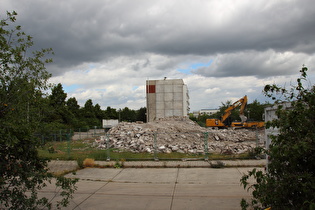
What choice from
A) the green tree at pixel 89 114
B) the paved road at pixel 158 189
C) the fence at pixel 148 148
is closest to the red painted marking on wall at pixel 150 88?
the green tree at pixel 89 114

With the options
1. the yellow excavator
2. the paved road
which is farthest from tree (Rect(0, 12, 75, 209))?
the yellow excavator

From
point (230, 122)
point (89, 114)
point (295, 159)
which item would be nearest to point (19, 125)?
point (295, 159)

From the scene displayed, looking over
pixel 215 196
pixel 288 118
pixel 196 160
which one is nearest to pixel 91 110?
pixel 196 160

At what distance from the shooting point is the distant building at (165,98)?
206 ft

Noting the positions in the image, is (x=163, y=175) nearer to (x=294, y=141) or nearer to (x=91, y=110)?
(x=294, y=141)

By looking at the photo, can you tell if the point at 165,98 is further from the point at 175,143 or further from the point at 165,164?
the point at 165,164

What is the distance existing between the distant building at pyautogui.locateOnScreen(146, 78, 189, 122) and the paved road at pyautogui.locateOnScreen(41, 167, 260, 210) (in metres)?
50.4

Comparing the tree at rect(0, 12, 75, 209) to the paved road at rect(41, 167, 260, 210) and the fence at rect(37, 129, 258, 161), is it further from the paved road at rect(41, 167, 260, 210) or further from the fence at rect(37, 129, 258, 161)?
the fence at rect(37, 129, 258, 161)

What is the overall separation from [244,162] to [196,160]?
2259mm

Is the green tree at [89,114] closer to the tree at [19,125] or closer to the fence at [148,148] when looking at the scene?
the fence at [148,148]

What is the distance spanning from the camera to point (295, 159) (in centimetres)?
373

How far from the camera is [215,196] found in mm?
7957

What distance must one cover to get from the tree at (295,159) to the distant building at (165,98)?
5860cm

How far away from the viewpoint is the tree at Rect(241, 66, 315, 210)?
3.58 m
